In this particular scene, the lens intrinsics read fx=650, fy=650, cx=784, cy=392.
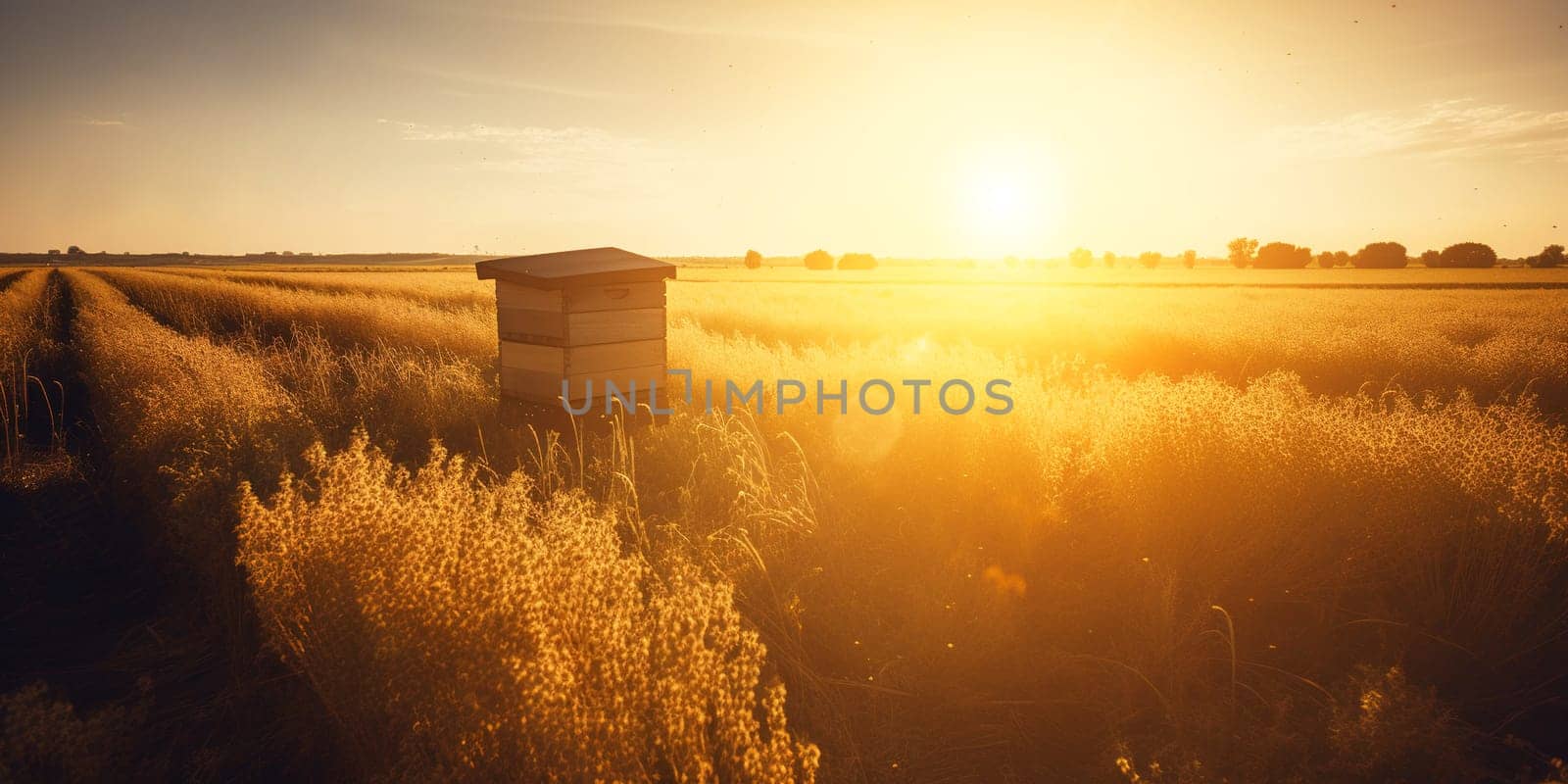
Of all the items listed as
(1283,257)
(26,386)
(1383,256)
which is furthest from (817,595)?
(1283,257)

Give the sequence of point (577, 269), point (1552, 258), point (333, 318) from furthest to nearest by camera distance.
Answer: point (1552, 258)
point (333, 318)
point (577, 269)

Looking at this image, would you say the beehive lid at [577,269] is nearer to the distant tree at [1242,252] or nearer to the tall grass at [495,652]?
the tall grass at [495,652]

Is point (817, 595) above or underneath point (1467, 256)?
underneath

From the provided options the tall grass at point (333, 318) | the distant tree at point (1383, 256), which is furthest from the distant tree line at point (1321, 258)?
the tall grass at point (333, 318)

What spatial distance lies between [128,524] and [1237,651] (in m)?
7.16

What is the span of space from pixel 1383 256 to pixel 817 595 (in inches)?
3282

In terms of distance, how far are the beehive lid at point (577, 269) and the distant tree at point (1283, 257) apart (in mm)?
80502

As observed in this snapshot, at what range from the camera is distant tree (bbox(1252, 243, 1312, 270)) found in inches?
2670

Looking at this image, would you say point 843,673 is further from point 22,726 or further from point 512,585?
point 22,726

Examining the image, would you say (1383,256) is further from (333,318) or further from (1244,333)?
(333,318)

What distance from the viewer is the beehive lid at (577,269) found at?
5.18 meters

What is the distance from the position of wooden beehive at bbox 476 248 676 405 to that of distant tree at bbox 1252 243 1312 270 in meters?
80.5

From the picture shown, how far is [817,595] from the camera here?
3.81 meters

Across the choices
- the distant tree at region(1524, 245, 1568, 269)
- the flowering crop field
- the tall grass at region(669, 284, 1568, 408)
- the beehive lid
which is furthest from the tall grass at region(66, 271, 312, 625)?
the distant tree at region(1524, 245, 1568, 269)
